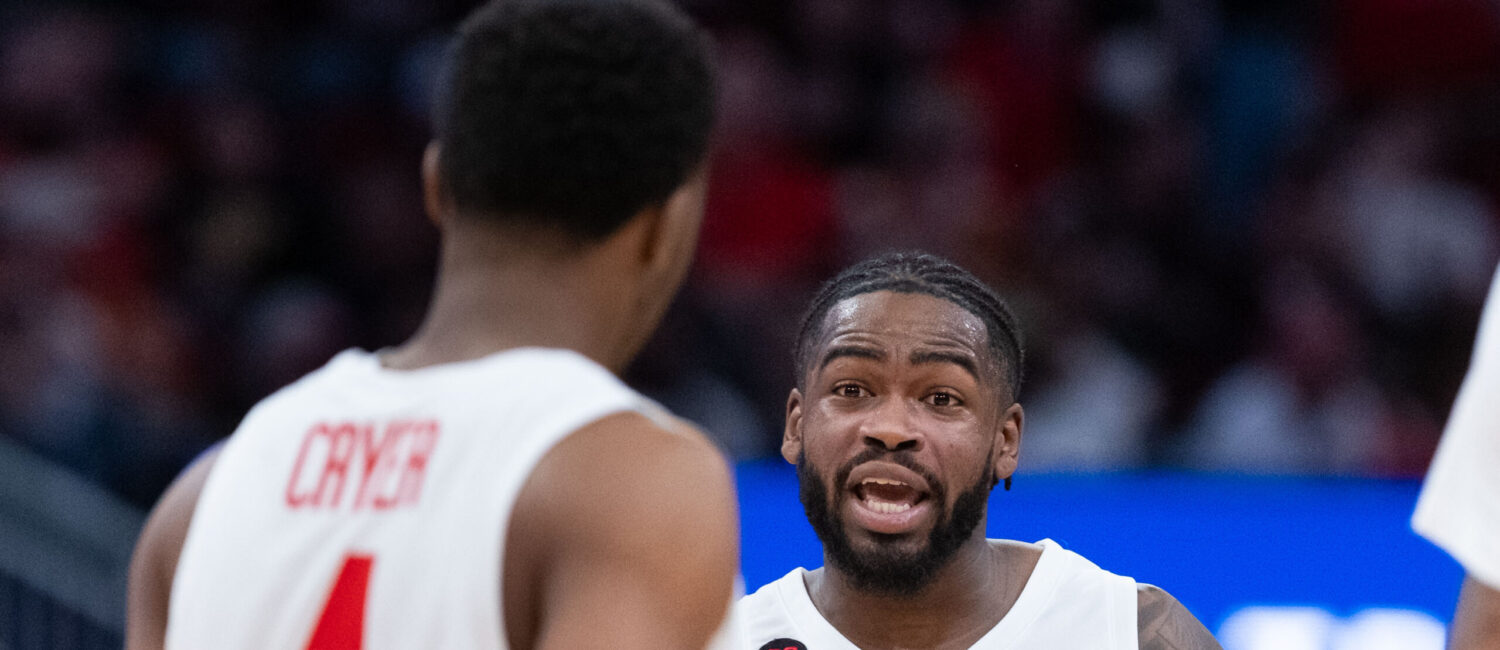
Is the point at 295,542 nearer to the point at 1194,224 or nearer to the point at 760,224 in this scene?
the point at 760,224

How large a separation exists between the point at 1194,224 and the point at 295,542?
6.80 metres

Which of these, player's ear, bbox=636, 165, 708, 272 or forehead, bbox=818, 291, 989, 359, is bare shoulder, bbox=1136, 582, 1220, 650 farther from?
player's ear, bbox=636, 165, 708, 272

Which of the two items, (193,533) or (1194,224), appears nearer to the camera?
(193,533)

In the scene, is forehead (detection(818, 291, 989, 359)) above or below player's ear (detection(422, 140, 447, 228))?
above

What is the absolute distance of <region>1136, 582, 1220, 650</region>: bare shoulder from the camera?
3.34 meters

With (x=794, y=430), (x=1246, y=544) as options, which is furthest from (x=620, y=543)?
(x=1246, y=544)

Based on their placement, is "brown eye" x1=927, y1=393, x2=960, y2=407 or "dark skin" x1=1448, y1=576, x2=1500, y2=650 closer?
"dark skin" x1=1448, y1=576, x2=1500, y2=650

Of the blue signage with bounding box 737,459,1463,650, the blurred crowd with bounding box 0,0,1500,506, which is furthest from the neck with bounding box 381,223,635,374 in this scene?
the blurred crowd with bounding box 0,0,1500,506

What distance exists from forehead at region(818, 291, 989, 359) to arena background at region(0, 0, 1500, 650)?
9.97 ft

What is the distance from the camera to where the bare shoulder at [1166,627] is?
3.34 metres

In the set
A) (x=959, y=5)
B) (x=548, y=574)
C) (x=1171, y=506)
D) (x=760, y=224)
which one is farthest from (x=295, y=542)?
(x=959, y=5)

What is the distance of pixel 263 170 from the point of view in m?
8.33

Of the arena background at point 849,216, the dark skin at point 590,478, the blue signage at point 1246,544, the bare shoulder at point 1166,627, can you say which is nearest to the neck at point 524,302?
the dark skin at point 590,478

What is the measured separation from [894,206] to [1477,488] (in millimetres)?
6223
